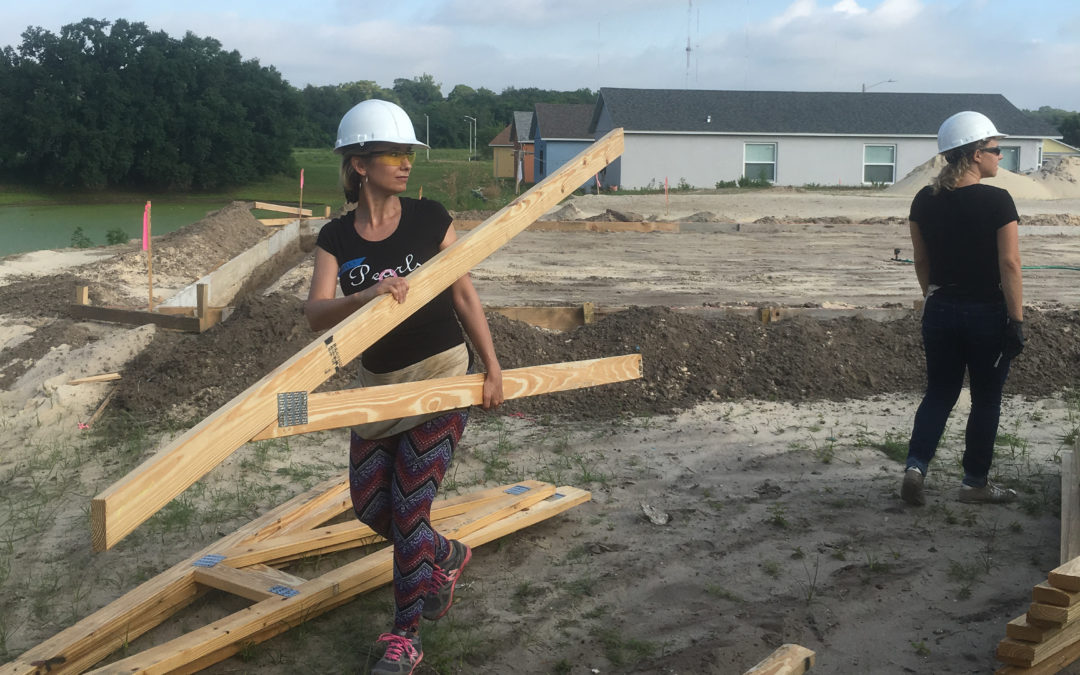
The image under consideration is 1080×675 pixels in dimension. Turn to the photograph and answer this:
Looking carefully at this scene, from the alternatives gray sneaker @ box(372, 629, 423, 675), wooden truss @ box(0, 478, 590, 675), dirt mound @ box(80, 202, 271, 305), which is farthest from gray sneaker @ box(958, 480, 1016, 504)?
dirt mound @ box(80, 202, 271, 305)

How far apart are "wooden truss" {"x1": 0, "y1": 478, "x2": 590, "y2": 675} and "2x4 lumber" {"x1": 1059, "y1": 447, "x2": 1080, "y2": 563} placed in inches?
87.3

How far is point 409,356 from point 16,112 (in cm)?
5861

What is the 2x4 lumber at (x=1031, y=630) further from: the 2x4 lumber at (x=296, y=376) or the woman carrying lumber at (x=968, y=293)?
the 2x4 lumber at (x=296, y=376)

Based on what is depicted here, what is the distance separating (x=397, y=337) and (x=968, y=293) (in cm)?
296

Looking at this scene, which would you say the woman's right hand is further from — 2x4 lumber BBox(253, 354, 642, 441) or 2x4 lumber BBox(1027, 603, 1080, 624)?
2x4 lumber BBox(1027, 603, 1080, 624)

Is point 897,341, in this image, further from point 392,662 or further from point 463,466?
point 392,662

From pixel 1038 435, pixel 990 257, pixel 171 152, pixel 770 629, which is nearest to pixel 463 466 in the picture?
pixel 770 629

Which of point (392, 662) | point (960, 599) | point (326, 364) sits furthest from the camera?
point (960, 599)

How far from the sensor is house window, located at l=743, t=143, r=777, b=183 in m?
39.8

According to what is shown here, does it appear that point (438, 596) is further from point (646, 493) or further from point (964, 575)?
point (964, 575)

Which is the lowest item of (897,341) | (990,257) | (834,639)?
(834,639)

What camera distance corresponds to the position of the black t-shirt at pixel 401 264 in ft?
11.2

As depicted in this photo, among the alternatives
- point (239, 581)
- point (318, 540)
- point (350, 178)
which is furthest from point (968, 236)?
point (239, 581)

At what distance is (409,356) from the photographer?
11.4ft
